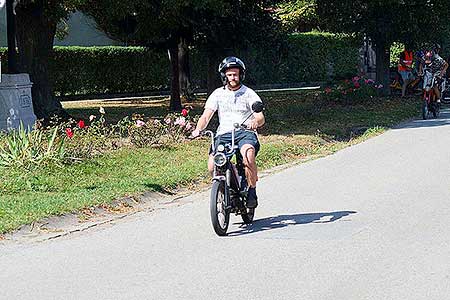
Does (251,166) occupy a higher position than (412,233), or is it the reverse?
(251,166)

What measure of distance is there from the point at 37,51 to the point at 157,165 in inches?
298

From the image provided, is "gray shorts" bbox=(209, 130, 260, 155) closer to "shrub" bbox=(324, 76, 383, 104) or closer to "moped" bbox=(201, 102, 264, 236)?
"moped" bbox=(201, 102, 264, 236)

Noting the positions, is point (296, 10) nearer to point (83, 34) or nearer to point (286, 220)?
point (83, 34)

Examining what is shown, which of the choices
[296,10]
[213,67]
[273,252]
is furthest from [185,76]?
[273,252]

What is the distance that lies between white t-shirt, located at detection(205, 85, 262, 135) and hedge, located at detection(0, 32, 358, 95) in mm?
20460

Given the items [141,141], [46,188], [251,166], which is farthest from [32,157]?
[251,166]

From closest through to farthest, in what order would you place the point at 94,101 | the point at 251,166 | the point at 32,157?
the point at 251,166
the point at 32,157
the point at 94,101

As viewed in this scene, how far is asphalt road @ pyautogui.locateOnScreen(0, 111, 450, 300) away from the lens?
6797mm

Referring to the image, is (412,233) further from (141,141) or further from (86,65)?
(86,65)

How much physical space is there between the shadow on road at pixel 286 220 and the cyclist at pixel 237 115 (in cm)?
28

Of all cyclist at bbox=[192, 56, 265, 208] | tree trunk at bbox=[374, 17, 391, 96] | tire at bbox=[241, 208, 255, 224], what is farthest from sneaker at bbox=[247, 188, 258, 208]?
tree trunk at bbox=[374, 17, 391, 96]

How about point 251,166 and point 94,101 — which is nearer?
point 251,166

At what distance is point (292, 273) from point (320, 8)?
2111 cm

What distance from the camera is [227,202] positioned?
880 centimetres
